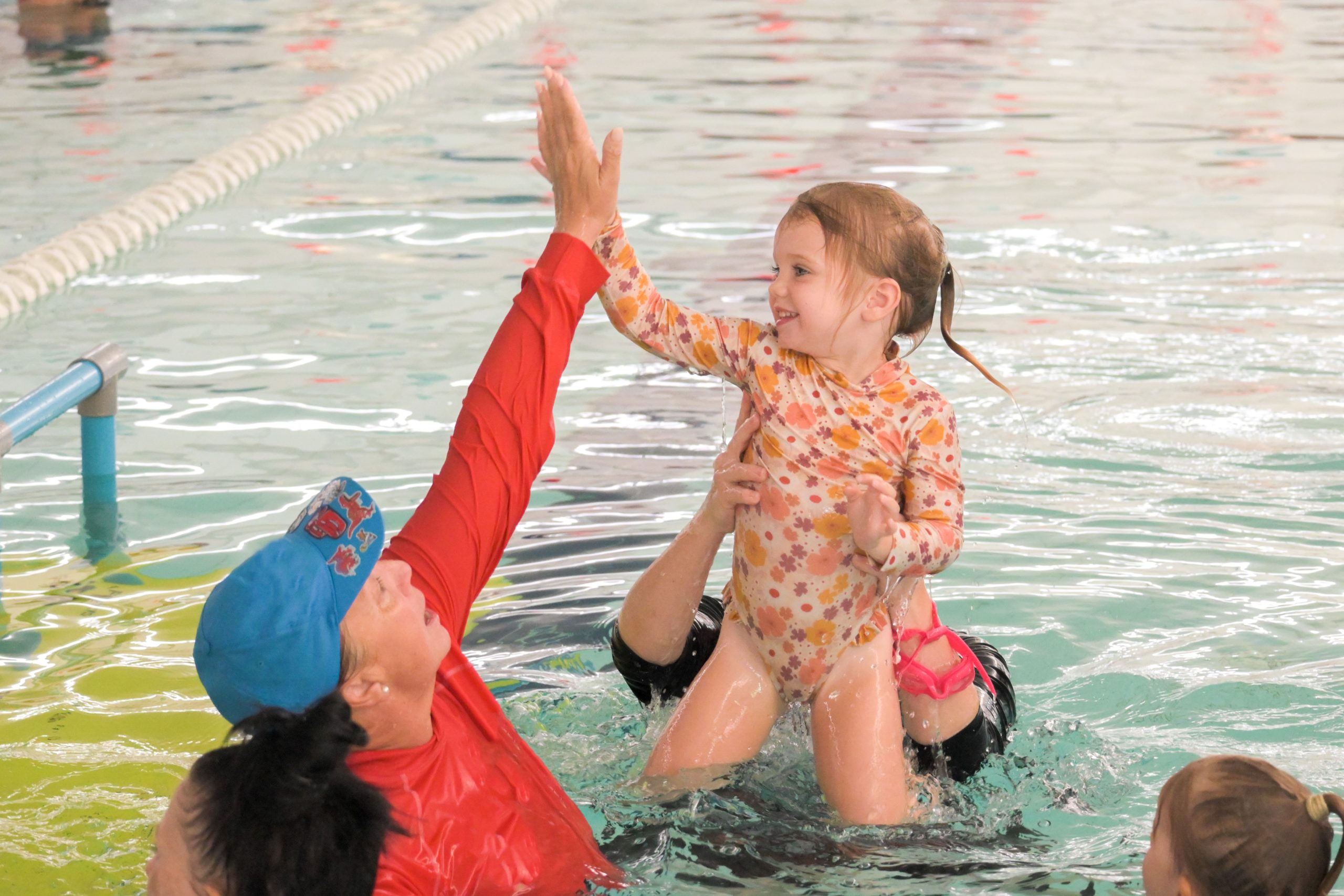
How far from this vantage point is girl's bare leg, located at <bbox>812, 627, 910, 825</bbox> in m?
2.53

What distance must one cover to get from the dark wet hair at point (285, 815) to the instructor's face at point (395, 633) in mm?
Answer: 207

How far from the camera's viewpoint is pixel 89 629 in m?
3.66

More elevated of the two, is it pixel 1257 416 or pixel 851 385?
pixel 851 385

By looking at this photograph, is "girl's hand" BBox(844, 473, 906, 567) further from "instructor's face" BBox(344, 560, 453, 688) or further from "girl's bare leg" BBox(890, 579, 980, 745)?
"instructor's face" BBox(344, 560, 453, 688)

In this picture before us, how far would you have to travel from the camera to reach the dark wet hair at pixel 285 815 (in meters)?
1.62

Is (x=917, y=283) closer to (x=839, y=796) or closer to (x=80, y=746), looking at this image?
(x=839, y=796)

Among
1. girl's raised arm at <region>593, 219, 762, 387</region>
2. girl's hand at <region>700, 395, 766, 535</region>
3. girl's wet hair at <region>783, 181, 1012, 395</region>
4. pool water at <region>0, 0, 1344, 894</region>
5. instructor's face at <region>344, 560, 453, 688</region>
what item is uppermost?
girl's wet hair at <region>783, 181, 1012, 395</region>

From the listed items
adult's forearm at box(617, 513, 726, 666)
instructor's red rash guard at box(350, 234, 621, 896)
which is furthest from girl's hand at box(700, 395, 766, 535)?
instructor's red rash guard at box(350, 234, 621, 896)

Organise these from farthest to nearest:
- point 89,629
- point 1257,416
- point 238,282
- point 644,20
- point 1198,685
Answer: point 644,20, point 238,282, point 1257,416, point 89,629, point 1198,685

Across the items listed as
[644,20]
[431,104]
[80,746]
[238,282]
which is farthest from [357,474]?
[644,20]

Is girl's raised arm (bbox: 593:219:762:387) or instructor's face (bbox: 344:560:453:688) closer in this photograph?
instructor's face (bbox: 344:560:453:688)

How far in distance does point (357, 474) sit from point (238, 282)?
2.07 m

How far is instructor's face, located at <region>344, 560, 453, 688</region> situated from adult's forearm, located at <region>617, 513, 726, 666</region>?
2.60 ft

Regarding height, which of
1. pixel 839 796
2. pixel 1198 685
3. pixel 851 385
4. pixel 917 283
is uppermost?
pixel 917 283
